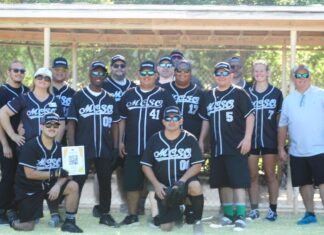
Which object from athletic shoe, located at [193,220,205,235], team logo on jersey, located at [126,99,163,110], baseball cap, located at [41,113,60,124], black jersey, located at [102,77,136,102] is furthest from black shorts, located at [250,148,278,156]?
baseball cap, located at [41,113,60,124]

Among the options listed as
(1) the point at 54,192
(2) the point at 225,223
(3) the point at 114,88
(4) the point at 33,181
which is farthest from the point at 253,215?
(4) the point at 33,181

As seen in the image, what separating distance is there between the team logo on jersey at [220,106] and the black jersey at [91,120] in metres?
1.22

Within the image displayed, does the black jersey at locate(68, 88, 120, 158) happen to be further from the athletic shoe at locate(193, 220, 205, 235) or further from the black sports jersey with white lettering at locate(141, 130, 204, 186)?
the athletic shoe at locate(193, 220, 205, 235)

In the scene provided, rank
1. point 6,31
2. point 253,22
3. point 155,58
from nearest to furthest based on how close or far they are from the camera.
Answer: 1. point 253,22
2. point 6,31
3. point 155,58

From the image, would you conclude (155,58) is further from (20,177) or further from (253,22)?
(20,177)

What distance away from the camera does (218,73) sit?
24.9 feet

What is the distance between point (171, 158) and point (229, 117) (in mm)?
854

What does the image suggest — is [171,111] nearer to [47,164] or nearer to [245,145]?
[245,145]

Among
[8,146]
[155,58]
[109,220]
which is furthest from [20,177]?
[155,58]

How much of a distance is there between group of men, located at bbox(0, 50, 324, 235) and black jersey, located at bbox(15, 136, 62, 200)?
0.4 inches

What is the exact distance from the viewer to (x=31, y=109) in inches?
299

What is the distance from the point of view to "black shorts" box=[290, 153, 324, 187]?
25.6 feet

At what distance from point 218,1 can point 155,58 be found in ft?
13.8

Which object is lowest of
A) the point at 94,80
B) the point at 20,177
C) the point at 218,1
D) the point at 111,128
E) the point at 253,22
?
the point at 20,177
